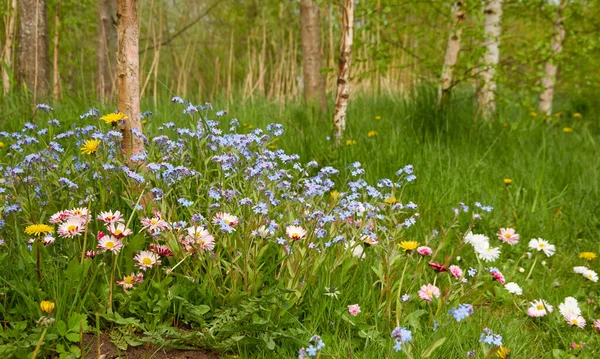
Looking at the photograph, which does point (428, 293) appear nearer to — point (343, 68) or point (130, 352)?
point (130, 352)

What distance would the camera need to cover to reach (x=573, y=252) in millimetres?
2979

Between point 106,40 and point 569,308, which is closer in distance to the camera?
point 569,308

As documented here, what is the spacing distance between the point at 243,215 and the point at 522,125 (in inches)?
164

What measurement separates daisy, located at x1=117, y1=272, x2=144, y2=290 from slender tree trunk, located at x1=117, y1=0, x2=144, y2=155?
2.08 feet

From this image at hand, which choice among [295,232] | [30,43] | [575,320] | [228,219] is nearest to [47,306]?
[228,219]

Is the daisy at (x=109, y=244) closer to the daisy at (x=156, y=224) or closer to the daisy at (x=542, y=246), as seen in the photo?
the daisy at (x=156, y=224)

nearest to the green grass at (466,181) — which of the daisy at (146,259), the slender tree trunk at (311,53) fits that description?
the slender tree trunk at (311,53)

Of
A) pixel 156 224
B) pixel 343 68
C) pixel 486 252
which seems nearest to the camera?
pixel 156 224

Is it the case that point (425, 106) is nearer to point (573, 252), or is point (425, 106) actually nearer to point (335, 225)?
point (573, 252)

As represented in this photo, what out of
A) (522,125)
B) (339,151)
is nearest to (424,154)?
(339,151)

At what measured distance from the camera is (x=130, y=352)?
170 centimetres

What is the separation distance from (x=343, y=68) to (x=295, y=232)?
217 cm

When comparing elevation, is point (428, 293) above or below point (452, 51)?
below

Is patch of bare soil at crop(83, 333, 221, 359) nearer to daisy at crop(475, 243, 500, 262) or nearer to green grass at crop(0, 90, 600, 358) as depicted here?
green grass at crop(0, 90, 600, 358)
